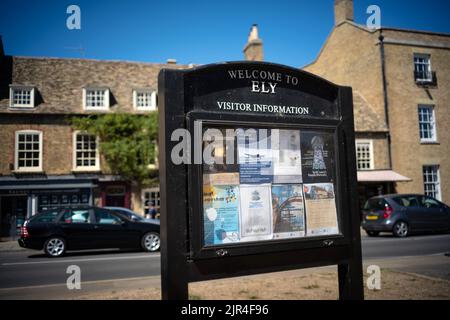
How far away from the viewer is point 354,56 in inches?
1017

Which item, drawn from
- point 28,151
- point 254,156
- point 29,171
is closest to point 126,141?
point 28,151

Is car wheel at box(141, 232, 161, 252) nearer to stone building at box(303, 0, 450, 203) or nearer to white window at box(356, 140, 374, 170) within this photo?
stone building at box(303, 0, 450, 203)

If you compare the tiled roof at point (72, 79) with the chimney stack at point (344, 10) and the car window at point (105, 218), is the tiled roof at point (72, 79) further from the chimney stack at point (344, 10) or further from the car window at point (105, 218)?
the chimney stack at point (344, 10)

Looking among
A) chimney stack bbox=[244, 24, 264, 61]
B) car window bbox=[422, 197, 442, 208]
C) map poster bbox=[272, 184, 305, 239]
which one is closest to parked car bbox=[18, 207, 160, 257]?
map poster bbox=[272, 184, 305, 239]

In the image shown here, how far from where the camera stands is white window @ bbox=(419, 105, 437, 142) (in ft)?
79.2

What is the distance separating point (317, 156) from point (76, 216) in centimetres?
1123

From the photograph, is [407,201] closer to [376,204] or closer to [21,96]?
[376,204]

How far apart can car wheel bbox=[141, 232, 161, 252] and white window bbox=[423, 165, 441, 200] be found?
61.7 ft

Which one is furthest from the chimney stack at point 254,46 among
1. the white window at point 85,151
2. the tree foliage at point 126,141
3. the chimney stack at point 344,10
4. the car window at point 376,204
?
the car window at point 376,204

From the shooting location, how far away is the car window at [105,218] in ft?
41.7

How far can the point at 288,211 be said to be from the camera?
3.13 meters

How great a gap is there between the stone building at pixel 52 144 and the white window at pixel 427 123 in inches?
673

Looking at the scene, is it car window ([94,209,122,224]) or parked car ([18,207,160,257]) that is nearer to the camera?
parked car ([18,207,160,257])

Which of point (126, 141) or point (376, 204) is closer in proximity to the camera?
point (376, 204)
